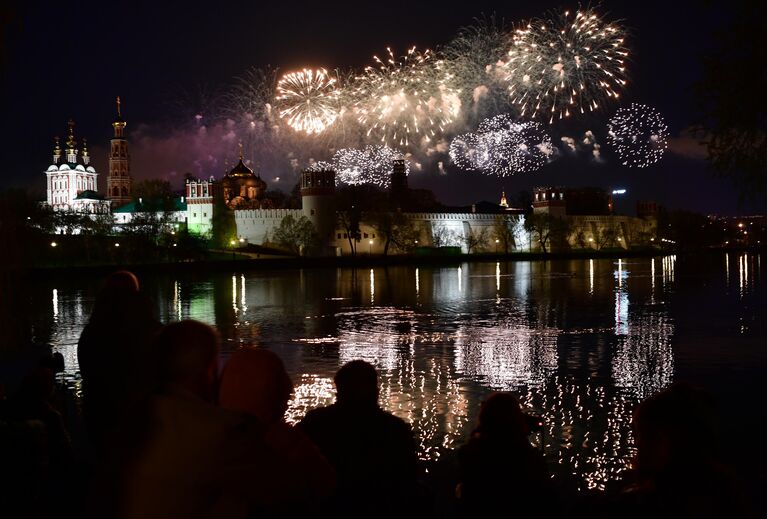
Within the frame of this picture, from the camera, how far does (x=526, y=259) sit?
2753 inches

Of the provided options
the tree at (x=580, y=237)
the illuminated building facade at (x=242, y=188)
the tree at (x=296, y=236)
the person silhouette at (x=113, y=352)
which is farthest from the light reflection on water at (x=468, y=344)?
the tree at (x=580, y=237)

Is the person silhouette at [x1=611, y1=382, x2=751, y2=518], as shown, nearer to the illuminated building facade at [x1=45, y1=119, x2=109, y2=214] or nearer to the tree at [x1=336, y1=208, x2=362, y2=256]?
the tree at [x1=336, y1=208, x2=362, y2=256]

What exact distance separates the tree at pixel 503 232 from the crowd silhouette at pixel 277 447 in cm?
7616

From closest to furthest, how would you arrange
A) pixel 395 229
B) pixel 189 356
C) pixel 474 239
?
pixel 189 356
pixel 395 229
pixel 474 239

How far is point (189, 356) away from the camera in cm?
222

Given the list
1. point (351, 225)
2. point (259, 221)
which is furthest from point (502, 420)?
point (259, 221)

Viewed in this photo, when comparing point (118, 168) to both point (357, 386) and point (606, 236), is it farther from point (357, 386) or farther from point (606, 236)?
point (357, 386)

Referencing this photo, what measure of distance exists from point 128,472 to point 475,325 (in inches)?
610

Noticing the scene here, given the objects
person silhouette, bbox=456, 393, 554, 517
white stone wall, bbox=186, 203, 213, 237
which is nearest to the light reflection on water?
person silhouette, bbox=456, 393, 554, 517

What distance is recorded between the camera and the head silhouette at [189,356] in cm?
220

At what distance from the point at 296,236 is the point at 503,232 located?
24.0m

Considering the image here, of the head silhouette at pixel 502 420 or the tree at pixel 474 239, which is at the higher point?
the tree at pixel 474 239

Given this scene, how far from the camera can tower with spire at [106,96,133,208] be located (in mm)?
78188

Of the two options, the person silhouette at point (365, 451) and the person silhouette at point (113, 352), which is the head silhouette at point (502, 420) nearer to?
the person silhouette at point (365, 451)
